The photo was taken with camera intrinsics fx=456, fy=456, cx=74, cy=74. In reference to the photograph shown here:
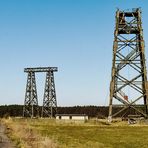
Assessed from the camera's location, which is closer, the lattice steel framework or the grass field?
the grass field

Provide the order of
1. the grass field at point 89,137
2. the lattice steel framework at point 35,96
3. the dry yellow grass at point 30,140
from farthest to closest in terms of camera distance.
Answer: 1. the lattice steel framework at point 35,96
2. the grass field at point 89,137
3. the dry yellow grass at point 30,140

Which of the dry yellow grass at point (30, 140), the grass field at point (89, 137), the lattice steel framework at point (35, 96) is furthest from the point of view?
the lattice steel framework at point (35, 96)

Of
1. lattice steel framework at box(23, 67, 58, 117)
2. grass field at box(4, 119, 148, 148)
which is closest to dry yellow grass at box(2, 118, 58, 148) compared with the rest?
grass field at box(4, 119, 148, 148)

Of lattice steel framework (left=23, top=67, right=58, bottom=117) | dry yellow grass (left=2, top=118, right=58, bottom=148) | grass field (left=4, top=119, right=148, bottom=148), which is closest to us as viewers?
dry yellow grass (left=2, top=118, right=58, bottom=148)

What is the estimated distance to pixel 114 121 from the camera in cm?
6794

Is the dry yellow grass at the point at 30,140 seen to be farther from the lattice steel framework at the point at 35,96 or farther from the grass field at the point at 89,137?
the lattice steel framework at the point at 35,96

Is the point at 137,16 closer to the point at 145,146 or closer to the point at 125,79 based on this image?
the point at 125,79

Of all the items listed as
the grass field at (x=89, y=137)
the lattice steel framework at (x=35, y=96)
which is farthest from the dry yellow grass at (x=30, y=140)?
the lattice steel framework at (x=35, y=96)

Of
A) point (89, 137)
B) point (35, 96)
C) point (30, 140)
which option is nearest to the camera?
point (30, 140)

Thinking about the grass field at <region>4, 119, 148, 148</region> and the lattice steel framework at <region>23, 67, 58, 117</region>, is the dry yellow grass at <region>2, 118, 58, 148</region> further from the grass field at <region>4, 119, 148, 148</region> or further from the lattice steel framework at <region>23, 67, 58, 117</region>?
the lattice steel framework at <region>23, 67, 58, 117</region>

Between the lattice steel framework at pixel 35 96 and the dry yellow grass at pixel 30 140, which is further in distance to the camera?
the lattice steel framework at pixel 35 96

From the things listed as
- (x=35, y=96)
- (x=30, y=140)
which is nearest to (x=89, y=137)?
(x=30, y=140)

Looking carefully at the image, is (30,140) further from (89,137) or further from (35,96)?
(35,96)

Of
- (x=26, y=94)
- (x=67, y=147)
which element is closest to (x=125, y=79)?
(x=67, y=147)
